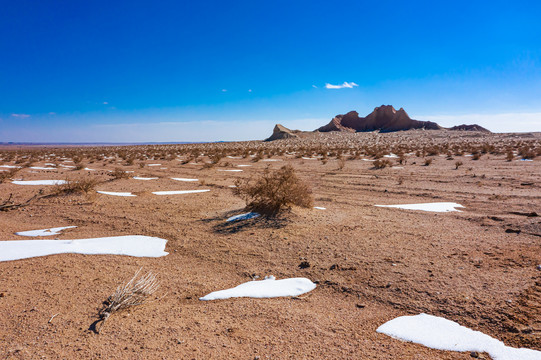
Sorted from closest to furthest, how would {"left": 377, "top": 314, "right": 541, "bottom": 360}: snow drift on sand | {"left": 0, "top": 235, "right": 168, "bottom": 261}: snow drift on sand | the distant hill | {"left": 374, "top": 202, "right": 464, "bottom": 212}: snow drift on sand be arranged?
{"left": 377, "top": 314, "right": 541, "bottom": 360}: snow drift on sand, {"left": 0, "top": 235, "right": 168, "bottom": 261}: snow drift on sand, {"left": 374, "top": 202, "right": 464, "bottom": 212}: snow drift on sand, the distant hill

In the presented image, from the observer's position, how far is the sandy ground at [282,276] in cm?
252

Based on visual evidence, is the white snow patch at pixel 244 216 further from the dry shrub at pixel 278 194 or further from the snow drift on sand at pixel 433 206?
the snow drift on sand at pixel 433 206

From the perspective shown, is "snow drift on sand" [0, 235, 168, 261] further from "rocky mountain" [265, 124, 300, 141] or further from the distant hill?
the distant hill

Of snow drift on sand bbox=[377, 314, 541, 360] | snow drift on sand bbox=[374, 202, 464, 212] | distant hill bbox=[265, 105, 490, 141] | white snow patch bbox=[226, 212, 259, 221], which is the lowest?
snow drift on sand bbox=[377, 314, 541, 360]

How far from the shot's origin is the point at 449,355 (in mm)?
2381

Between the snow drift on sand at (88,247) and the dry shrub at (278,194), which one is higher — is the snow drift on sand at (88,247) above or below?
below

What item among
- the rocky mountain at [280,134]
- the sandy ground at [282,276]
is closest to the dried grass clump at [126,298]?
the sandy ground at [282,276]

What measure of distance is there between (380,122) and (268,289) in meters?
114

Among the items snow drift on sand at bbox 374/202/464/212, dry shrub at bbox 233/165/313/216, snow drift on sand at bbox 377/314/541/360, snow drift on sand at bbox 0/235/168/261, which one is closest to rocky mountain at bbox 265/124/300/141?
snow drift on sand at bbox 374/202/464/212

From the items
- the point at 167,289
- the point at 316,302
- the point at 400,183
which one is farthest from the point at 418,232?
the point at 400,183

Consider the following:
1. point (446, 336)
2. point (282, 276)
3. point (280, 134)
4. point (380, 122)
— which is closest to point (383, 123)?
point (380, 122)

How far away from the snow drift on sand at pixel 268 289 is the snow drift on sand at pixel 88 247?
1697 mm

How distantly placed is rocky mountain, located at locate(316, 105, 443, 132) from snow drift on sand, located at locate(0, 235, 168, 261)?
330 feet

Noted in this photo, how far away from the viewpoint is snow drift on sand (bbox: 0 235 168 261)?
15.1 ft
